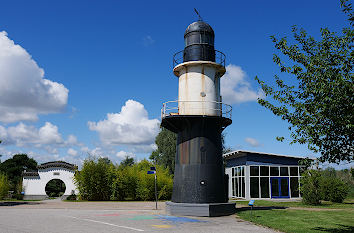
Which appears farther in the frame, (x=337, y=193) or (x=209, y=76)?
(x=337, y=193)

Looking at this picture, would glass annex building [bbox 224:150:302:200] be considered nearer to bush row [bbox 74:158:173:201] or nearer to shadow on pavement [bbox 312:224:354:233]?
bush row [bbox 74:158:173:201]

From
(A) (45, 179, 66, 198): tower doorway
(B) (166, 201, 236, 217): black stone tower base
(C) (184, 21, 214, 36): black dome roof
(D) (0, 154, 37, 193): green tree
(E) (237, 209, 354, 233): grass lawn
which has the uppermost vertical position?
(C) (184, 21, 214, 36): black dome roof

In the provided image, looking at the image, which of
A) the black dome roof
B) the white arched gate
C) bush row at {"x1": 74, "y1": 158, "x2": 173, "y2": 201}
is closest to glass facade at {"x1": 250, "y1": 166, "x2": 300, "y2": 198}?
bush row at {"x1": 74, "y1": 158, "x2": 173, "y2": 201}

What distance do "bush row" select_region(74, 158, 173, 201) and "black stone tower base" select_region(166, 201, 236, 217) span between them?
42.6 ft

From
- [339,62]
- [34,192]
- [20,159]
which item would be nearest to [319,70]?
[339,62]

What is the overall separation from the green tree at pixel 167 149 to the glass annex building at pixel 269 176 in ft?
38.7

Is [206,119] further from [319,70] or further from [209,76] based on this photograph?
[319,70]

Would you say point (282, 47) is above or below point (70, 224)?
above

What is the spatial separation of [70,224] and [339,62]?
11667 mm

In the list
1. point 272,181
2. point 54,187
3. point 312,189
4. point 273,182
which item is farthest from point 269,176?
point 54,187

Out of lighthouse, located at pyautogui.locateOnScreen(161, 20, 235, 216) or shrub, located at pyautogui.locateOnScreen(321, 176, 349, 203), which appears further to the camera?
shrub, located at pyautogui.locateOnScreen(321, 176, 349, 203)

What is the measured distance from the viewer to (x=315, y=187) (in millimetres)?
23797

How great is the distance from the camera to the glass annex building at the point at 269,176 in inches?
1156

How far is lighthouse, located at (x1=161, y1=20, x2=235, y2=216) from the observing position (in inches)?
647
